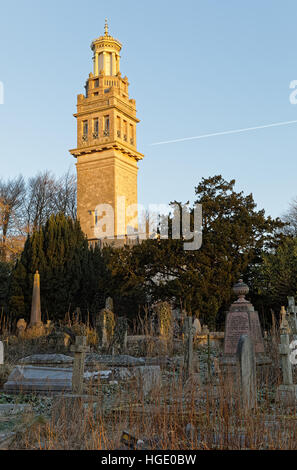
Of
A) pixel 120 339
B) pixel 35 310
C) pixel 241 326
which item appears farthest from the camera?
pixel 35 310

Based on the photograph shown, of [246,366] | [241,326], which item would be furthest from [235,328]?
[246,366]

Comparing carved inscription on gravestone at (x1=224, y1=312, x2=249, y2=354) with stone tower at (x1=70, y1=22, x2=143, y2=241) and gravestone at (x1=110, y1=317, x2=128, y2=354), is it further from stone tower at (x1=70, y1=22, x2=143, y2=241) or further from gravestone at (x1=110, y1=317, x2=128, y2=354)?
stone tower at (x1=70, y1=22, x2=143, y2=241)

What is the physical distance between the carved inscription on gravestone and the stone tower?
23.4 metres

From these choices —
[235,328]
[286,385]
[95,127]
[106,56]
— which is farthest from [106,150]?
[286,385]

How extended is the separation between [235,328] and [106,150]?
26405mm

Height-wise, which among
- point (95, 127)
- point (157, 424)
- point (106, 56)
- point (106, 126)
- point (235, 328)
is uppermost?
point (106, 56)

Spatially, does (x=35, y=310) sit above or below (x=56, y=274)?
below

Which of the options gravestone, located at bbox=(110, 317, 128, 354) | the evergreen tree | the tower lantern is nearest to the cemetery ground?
gravestone, located at bbox=(110, 317, 128, 354)

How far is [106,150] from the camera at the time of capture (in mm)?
35281

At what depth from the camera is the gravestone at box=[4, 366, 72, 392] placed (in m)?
7.77

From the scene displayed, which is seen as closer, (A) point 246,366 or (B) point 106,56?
(A) point 246,366

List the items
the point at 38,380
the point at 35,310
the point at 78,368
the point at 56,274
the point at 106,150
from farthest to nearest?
the point at 106,150 → the point at 56,274 → the point at 35,310 → the point at 38,380 → the point at 78,368

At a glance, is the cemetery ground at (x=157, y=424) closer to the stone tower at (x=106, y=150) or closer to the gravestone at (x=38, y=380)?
the gravestone at (x=38, y=380)

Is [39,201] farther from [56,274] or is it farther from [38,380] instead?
[38,380]
